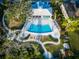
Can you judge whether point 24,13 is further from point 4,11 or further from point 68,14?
point 68,14

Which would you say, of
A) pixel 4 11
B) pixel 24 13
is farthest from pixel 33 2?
pixel 4 11

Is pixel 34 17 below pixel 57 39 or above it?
above

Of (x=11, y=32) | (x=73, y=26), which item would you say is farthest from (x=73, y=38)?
(x=11, y=32)

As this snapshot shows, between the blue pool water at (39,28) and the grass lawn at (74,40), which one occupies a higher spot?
the blue pool water at (39,28)

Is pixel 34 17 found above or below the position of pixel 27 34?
above

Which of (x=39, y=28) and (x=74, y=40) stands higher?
(x=39, y=28)

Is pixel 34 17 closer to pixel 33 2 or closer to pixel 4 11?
pixel 33 2

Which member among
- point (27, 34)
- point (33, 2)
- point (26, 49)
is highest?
point (33, 2)

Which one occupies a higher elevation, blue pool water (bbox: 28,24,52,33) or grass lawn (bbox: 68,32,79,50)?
blue pool water (bbox: 28,24,52,33)

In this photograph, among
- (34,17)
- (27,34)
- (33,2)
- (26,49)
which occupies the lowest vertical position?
(26,49)
